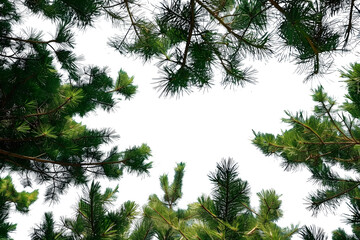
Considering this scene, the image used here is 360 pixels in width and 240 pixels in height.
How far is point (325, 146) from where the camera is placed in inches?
135

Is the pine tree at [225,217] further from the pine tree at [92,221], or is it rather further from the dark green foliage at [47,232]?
the dark green foliage at [47,232]

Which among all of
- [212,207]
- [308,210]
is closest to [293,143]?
[308,210]

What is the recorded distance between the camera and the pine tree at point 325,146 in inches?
124

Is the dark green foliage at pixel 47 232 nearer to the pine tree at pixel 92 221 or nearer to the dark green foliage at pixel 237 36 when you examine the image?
the pine tree at pixel 92 221

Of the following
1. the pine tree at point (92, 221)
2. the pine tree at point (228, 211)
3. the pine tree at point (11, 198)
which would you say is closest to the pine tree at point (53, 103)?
the pine tree at point (11, 198)

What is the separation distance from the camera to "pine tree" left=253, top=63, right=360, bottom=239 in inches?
124

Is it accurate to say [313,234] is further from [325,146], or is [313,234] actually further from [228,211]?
[325,146]

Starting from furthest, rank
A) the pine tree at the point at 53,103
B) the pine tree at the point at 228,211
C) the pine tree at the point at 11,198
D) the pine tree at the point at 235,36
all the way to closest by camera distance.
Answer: the pine tree at the point at 11,198
the pine tree at the point at 53,103
the pine tree at the point at 228,211
the pine tree at the point at 235,36

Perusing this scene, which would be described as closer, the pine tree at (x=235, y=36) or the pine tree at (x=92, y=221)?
the pine tree at (x=235, y=36)

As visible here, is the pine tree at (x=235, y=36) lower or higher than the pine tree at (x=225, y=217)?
higher

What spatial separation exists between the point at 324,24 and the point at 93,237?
228 cm

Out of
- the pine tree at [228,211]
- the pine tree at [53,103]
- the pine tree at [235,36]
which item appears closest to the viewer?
the pine tree at [235,36]

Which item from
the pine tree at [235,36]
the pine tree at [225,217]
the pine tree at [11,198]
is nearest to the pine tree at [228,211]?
the pine tree at [225,217]

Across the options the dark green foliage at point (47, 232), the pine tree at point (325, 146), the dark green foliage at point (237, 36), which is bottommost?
the dark green foliage at point (47, 232)
